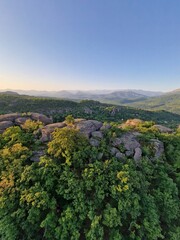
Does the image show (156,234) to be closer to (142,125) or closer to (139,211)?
(139,211)

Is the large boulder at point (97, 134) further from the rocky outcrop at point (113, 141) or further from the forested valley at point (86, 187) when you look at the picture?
the forested valley at point (86, 187)

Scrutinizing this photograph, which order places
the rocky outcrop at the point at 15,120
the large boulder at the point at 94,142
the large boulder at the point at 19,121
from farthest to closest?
the large boulder at the point at 19,121 → the rocky outcrop at the point at 15,120 → the large boulder at the point at 94,142

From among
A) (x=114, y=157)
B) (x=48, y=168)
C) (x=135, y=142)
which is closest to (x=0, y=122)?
(x=48, y=168)

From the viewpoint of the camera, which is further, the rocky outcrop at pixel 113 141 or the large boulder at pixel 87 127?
the large boulder at pixel 87 127

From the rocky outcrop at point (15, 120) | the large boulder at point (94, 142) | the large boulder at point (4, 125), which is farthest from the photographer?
the rocky outcrop at point (15, 120)

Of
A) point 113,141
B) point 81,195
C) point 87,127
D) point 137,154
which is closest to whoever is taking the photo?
point 81,195

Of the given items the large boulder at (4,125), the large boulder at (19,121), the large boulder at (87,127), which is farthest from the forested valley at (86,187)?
the large boulder at (19,121)

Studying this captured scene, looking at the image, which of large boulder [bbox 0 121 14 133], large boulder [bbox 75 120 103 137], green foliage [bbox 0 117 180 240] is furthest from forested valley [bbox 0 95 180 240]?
large boulder [bbox 0 121 14 133]

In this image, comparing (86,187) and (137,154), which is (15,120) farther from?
(137,154)

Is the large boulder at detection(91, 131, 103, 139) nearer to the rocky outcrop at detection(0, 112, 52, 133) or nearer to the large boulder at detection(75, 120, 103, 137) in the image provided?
the large boulder at detection(75, 120, 103, 137)

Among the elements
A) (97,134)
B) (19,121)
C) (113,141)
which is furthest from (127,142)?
(19,121)

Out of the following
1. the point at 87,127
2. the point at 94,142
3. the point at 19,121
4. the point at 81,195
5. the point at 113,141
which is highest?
the point at 87,127

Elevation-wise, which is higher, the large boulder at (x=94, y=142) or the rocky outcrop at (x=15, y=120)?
the rocky outcrop at (x=15, y=120)
